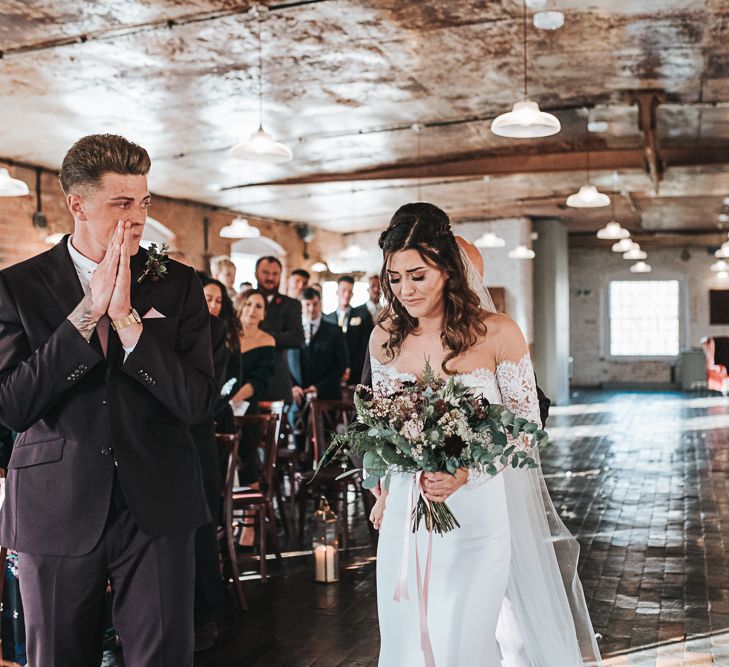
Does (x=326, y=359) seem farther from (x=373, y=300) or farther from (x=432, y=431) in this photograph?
(x=432, y=431)

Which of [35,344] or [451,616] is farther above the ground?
[35,344]

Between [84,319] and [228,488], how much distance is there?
314 centimetres

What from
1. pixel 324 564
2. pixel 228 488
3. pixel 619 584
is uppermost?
pixel 228 488

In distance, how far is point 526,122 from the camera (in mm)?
6633

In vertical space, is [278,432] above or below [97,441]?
below

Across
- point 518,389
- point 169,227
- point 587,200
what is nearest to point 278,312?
point 587,200

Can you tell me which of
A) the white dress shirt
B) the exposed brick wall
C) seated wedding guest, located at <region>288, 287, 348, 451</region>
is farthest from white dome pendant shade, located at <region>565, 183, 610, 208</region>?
the white dress shirt

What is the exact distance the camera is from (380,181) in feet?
45.8

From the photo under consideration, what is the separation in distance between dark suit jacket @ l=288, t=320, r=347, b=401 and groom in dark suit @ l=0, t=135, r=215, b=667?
636cm

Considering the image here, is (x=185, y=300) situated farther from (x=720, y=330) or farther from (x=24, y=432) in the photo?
(x=720, y=330)

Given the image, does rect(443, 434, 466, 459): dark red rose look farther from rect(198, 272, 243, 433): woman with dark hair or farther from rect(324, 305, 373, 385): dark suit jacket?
rect(324, 305, 373, 385): dark suit jacket

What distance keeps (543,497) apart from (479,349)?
94 centimetres

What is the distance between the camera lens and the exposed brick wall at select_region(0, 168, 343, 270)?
38.1 ft

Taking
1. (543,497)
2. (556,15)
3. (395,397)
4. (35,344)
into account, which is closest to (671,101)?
(556,15)
